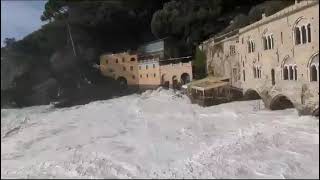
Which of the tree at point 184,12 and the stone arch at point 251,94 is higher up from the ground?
the tree at point 184,12

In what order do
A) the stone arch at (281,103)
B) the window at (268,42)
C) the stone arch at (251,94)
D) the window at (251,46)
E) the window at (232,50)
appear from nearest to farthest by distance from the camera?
the stone arch at (281,103) < the window at (268,42) < the window at (251,46) < the stone arch at (251,94) < the window at (232,50)

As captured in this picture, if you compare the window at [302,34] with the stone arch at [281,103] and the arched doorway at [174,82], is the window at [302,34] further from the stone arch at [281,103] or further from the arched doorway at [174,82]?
the arched doorway at [174,82]

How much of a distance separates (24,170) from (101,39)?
5.89 ft

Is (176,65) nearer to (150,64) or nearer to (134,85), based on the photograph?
(150,64)

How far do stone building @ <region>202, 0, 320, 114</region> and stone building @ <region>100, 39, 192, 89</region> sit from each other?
3.72 ft

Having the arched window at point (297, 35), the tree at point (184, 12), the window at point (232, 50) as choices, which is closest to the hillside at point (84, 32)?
the tree at point (184, 12)

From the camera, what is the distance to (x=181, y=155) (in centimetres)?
329

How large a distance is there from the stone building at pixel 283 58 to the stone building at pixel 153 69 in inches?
44.6

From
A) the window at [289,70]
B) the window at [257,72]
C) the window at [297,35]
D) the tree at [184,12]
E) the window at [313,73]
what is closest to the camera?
the tree at [184,12]

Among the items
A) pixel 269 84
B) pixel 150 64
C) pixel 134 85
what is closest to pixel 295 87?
pixel 269 84

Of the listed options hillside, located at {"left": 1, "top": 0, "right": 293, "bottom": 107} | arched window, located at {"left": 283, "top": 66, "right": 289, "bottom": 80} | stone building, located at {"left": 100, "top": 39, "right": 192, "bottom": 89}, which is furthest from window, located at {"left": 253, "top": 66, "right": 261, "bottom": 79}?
hillside, located at {"left": 1, "top": 0, "right": 293, "bottom": 107}

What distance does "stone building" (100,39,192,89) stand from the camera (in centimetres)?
643

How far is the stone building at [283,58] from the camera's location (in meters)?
4.42

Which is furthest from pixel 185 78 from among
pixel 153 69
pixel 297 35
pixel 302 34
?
pixel 302 34
